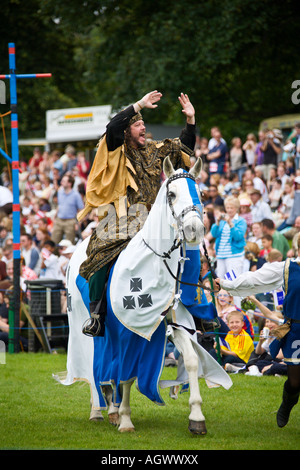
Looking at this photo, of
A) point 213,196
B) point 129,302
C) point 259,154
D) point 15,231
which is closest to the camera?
point 129,302

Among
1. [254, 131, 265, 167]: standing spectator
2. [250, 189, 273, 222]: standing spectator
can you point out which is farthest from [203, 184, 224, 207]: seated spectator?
[254, 131, 265, 167]: standing spectator

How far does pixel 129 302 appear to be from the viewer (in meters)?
7.02

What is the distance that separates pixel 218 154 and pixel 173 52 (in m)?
5.11

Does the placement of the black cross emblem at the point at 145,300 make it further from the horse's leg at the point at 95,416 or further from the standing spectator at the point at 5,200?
the standing spectator at the point at 5,200

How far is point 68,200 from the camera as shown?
19500mm

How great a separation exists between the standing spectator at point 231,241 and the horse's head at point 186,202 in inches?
248

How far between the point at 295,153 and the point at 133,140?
37.4 ft

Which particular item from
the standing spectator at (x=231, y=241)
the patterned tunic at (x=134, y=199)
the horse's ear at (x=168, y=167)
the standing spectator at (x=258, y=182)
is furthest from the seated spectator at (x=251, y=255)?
the horse's ear at (x=168, y=167)

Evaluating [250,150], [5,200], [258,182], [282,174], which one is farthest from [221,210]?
[5,200]

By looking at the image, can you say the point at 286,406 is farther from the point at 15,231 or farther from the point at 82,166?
the point at 82,166

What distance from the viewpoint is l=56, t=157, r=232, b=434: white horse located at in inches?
262

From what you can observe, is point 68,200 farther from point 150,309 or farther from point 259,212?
point 150,309

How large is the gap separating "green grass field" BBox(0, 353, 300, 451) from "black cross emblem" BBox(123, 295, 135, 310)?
1219 millimetres

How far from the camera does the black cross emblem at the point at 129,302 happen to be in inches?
276
